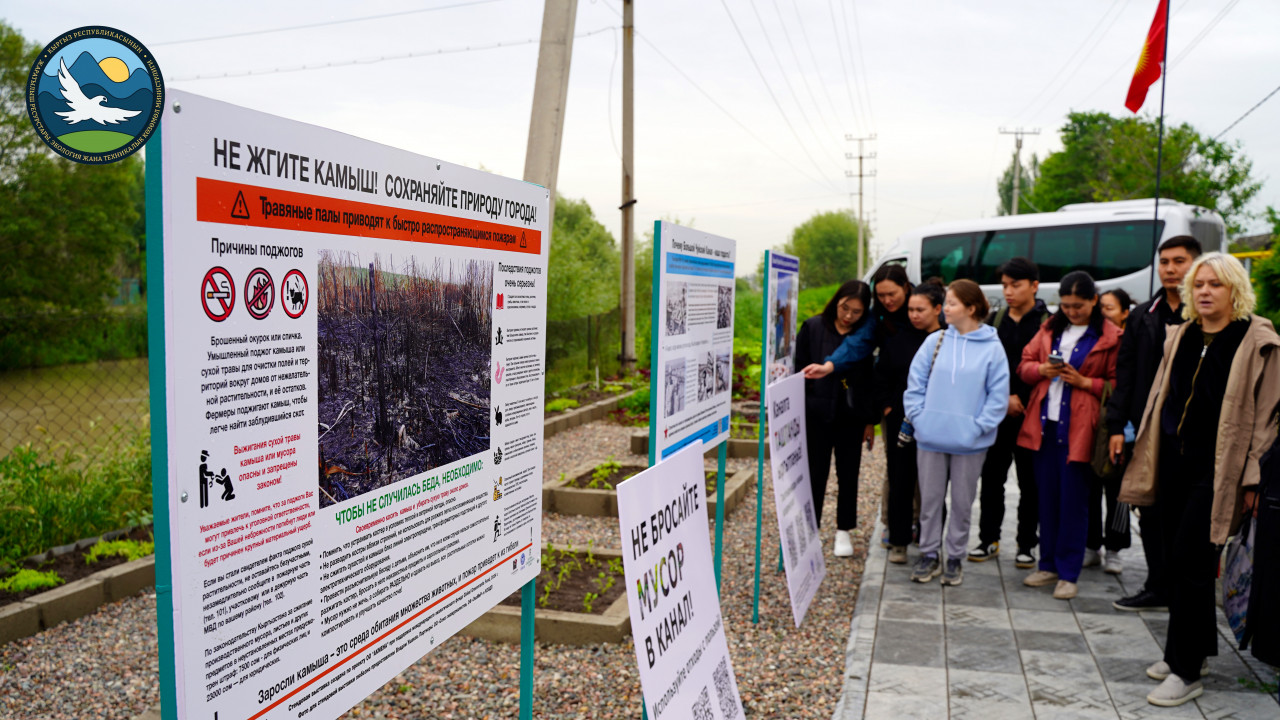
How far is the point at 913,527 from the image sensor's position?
6.50 m

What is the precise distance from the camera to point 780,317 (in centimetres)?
559

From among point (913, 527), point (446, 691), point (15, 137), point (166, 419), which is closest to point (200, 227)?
point (166, 419)

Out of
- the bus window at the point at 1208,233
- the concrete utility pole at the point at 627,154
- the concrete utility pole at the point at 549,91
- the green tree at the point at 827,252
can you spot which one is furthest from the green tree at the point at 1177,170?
the green tree at the point at 827,252

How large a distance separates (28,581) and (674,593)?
4.00 m

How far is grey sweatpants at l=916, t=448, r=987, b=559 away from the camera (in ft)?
17.8

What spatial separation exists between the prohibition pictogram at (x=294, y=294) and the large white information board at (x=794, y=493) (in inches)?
133

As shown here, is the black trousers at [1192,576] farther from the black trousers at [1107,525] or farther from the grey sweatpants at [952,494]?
the black trousers at [1107,525]

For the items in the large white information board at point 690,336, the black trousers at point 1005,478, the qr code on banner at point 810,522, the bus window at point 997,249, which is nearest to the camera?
the large white information board at point 690,336

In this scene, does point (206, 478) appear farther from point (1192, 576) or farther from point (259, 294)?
point (1192, 576)

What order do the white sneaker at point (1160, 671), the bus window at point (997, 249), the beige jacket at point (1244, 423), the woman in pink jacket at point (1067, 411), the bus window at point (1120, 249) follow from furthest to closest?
the bus window at point (997, 249)
the bus window at point (1120, 249)
the woman in pink jacket at point (1067, 411)
the white sneaker at point (1160, 671)
the beige jacket at point (1244, 423)

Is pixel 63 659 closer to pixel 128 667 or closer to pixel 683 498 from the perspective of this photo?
pixel 128 667

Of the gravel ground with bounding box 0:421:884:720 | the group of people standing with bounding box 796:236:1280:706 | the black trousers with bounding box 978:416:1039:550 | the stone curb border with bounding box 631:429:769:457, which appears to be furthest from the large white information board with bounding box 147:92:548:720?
the stone curb border with bounding box 631:429:769:457

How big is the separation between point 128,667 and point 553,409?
8611 mm

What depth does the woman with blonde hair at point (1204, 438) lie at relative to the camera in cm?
375
